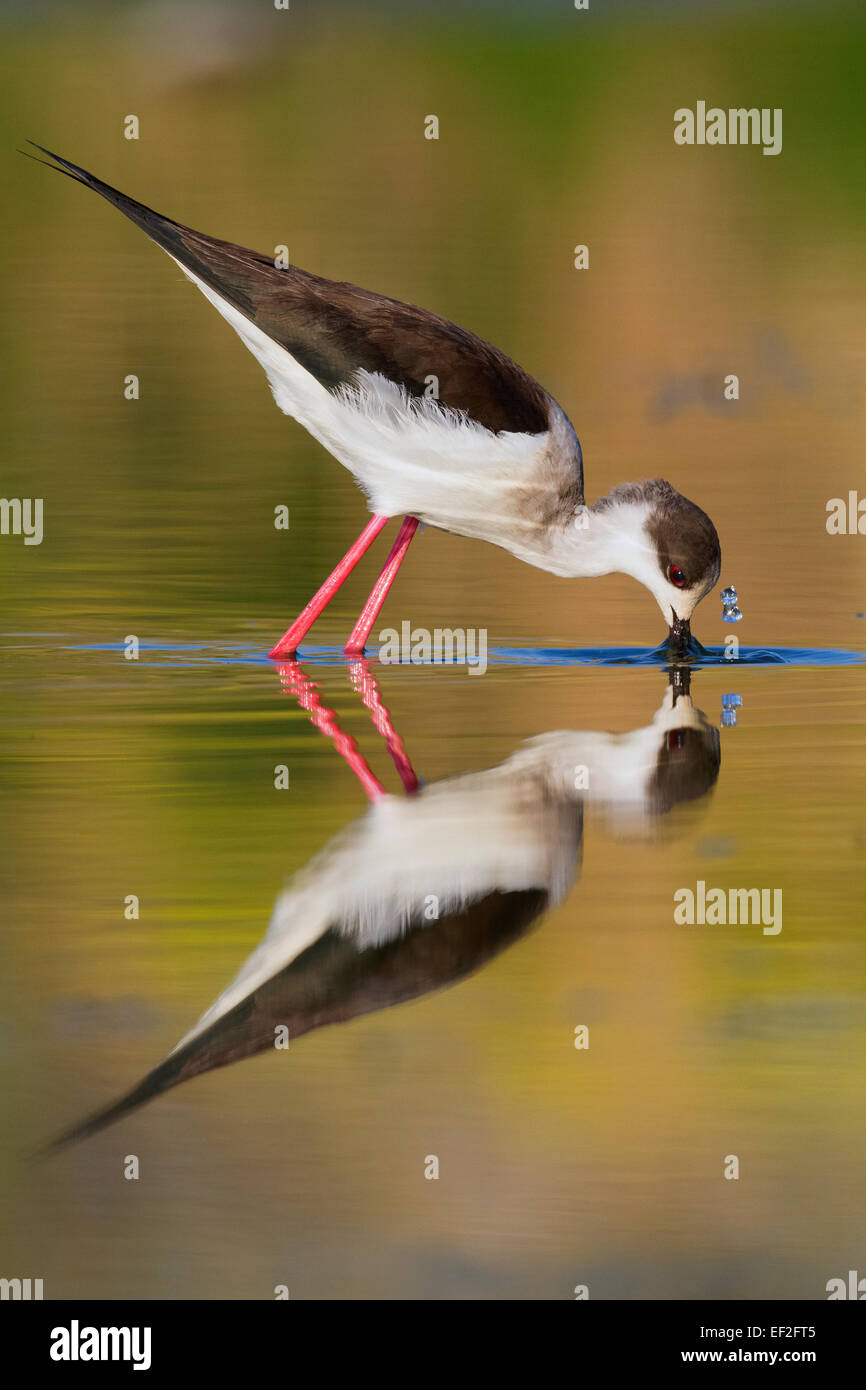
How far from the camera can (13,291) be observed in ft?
65.7

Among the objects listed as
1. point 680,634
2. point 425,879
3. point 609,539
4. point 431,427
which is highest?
point 431,427

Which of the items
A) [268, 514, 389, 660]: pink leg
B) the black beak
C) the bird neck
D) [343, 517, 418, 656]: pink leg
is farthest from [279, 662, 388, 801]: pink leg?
the black beak

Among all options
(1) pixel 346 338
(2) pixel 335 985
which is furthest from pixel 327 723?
(2) pixel 335 985

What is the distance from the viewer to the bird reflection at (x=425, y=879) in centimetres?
495

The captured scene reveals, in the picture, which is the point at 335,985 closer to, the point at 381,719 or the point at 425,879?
the point at 425,879

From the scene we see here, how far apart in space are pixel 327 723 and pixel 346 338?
2.07 meters

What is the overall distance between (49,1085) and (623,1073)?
1.23 meters

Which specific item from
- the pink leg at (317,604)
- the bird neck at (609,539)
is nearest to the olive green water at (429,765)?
the pink leg at (317,604)

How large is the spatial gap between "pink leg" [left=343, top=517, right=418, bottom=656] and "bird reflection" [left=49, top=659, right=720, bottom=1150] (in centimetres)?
176

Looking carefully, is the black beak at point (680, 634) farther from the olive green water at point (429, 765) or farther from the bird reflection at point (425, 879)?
the bird reflection at point (425, 879)

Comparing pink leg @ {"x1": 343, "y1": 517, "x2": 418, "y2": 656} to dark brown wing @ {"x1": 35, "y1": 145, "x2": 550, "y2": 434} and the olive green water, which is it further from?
dark brown wing @ {"x1": 35, "y1": 145, "x2": 550, "y2": 434}

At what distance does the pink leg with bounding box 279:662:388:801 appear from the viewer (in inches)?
276

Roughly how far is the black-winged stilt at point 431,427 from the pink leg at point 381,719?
0.42 metres

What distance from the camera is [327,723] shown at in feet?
26.3
